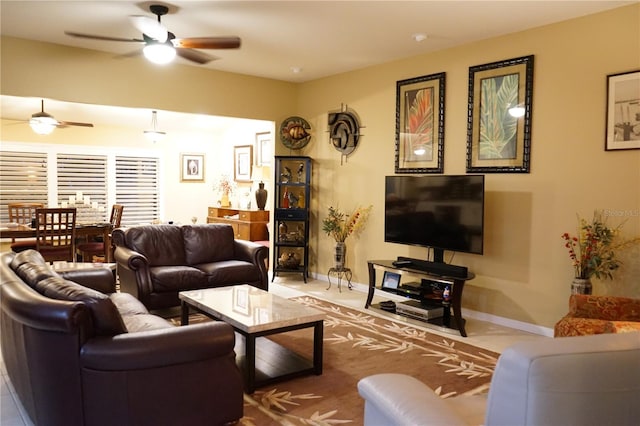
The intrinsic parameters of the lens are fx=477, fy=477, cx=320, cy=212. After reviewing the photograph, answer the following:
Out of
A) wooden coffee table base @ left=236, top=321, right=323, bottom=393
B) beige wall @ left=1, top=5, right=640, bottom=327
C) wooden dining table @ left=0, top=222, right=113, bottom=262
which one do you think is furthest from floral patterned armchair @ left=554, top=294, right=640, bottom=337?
wooden dining table @ left=0, top=222, right=113, bottom=262

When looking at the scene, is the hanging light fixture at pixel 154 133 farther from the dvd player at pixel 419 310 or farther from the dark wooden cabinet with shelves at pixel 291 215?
the dvd player at pixel 419 310

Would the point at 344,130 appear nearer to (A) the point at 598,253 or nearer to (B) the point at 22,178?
(A) the point at 598,253

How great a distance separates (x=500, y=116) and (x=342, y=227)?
95.8 inches

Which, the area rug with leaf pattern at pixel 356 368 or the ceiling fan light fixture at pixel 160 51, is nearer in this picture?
the area rug with leaf pattern at pixel 356 368

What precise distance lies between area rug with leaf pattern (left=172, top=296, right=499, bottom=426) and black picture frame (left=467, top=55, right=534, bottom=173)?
1767mm

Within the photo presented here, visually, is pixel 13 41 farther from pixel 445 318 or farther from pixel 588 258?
pixel 588 258

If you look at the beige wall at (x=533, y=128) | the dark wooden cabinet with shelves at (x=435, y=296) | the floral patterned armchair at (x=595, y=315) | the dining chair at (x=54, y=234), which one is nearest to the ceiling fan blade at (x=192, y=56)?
the beige wall at (x=533, y=128)

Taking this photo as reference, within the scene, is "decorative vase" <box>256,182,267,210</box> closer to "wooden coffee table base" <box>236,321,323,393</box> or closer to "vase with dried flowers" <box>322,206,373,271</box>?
"vase with dried flowers" <box>322,206,373,271</box>

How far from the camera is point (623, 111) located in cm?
379

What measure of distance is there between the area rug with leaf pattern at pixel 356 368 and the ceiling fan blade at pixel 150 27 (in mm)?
2642

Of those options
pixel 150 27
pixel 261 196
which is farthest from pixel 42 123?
pixel 150 27

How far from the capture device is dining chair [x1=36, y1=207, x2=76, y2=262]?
558cm

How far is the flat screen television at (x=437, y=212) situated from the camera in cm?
440

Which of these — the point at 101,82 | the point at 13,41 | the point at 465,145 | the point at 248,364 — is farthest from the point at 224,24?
the point at 248,364
